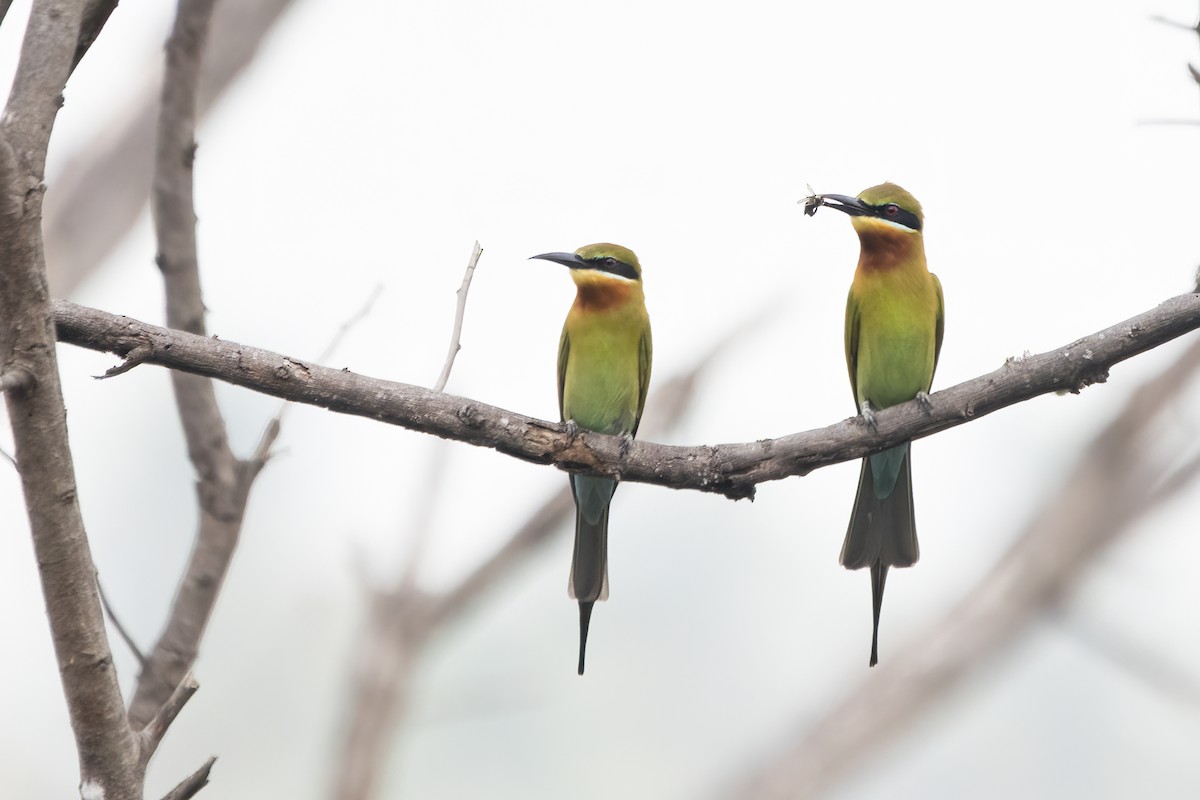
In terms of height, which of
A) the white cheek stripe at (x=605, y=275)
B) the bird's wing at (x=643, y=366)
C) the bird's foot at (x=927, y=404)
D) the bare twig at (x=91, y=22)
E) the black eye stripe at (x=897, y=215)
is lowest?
the bird's foot at (x=927, y=404)

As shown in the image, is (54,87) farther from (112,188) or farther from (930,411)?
(112,188)

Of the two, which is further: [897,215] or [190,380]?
[897,215]

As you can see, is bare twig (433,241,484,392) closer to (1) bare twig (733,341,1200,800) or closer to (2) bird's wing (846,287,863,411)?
(2) bird's wing (846,287,863,411)

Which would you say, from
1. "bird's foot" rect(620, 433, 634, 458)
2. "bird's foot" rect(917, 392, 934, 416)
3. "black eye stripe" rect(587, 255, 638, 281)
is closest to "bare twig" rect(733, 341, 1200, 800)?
"black eye stripe" rect(587, 255, 638, 281)

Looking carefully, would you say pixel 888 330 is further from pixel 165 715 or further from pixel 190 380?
pixel 165 715

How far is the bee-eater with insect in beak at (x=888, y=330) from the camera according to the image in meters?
4.10

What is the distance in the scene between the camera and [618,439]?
3.24 meters

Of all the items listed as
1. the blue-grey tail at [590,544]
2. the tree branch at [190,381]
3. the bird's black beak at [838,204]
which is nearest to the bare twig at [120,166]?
the tree branch at [190,381]

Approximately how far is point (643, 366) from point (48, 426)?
9.82ft

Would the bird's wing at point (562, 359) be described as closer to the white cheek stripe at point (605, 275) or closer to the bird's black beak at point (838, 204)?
the white cheek stripe at point (605, 275)

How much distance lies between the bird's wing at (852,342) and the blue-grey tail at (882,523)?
1.19ft

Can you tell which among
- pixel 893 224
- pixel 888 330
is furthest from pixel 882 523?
pixel 893 224

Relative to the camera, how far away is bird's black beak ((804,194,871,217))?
4.12 m

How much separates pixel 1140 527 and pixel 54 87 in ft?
17.0
